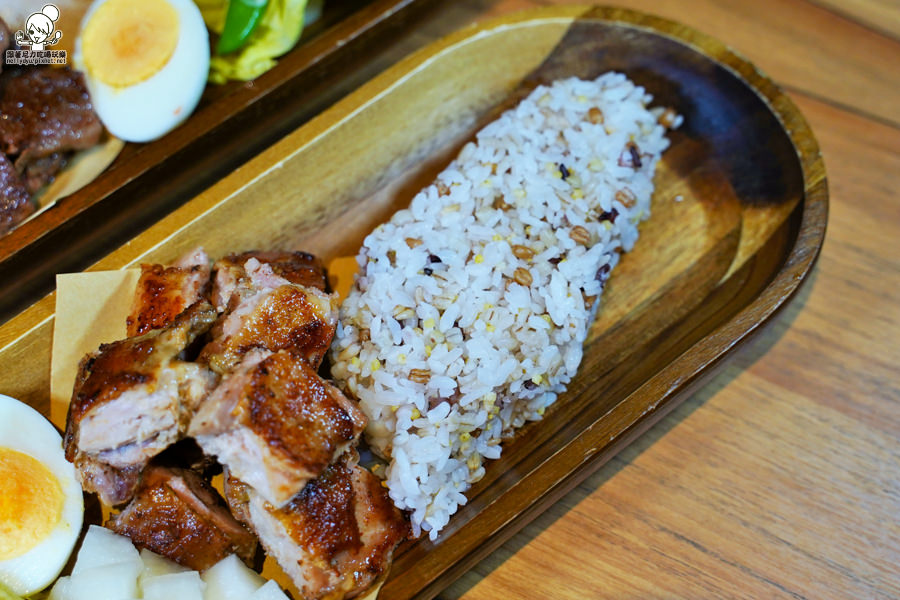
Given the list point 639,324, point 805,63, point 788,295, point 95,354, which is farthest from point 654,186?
point 95,354

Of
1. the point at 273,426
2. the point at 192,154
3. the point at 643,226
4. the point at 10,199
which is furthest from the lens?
the point at 643,226

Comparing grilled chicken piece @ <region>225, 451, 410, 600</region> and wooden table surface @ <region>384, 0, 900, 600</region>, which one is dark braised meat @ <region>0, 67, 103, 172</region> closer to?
grilled chicken piece @ <region>225, 451, 410, 600</region>

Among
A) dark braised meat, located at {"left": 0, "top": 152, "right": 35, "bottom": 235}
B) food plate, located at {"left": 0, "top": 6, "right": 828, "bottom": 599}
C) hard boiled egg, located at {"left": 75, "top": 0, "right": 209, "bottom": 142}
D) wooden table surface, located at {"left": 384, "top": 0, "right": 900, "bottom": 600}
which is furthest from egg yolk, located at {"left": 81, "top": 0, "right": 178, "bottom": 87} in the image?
wooden table surface, located at {"left": 384, "top": 0, "right": 900, "bottom": 600}

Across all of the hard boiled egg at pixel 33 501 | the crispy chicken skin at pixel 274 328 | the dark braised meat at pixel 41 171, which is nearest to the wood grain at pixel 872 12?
the crispy chicken skin at pixel 274 328

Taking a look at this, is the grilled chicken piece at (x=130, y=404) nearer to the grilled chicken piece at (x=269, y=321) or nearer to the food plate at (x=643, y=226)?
the grilled chicken piece at (x=269, y=321)

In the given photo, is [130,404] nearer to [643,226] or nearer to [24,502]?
[24,502]

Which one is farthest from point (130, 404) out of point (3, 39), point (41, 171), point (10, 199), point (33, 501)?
point (3, 39)

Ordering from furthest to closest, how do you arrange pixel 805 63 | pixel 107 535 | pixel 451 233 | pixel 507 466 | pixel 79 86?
pixel 805 63 → pixel 79 86 → pixel 451 233 → pixel 507 466 → pixel 107 535

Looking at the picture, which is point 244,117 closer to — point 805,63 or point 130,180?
point 130,180
